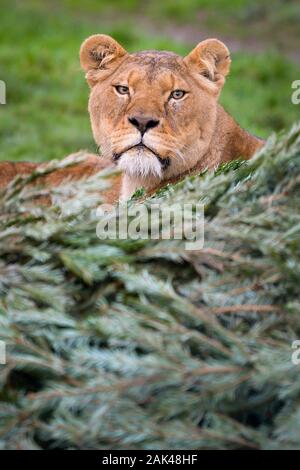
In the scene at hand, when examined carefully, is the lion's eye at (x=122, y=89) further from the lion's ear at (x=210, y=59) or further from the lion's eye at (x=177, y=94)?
the lion's ear at (x=210, y=59)

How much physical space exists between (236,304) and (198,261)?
19cm

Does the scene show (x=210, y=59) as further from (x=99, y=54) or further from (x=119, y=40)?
(x=119, y=40)

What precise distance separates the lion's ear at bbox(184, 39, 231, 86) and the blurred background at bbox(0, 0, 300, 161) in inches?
148

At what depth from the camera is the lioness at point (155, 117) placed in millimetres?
4629

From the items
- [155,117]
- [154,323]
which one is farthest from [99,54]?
[154,323]

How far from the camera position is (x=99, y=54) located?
5.20 metres

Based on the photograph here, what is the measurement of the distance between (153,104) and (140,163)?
1.04 ft

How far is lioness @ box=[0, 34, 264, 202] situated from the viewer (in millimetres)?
4629

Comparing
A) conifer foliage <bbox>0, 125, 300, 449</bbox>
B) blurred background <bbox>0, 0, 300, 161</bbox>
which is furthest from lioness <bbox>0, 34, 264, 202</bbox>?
blurred background <bbox>0, 0, 300, 161</bbox>

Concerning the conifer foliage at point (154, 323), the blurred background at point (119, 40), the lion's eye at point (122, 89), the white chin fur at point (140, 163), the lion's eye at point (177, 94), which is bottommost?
the conifer foliage at point (154, 323)

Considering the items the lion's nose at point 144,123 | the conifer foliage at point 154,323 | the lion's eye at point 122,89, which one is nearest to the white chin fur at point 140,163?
the lion's nose at point 144,123

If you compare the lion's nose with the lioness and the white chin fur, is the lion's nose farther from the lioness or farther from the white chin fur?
the white chin fur

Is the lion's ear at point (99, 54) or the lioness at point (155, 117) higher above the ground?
the lion's ear at point (99, 54)
